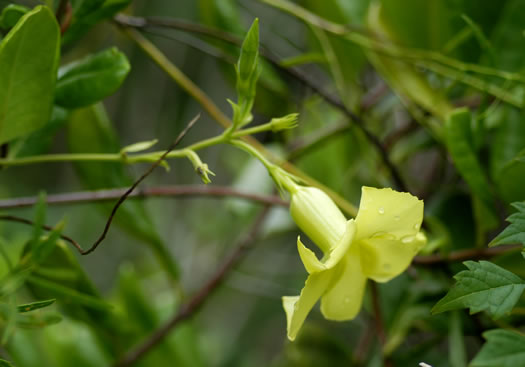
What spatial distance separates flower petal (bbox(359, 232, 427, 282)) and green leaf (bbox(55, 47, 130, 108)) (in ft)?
0.71

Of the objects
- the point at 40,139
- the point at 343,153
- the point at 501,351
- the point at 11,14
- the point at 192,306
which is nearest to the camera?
the point at 501,351

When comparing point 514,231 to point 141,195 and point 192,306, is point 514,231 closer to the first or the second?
point 141,195

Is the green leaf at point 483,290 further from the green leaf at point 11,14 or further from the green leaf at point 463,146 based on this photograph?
the green leaf at point 11,14

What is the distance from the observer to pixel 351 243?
0.33 metres

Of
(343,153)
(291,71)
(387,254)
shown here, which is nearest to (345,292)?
(387,254)

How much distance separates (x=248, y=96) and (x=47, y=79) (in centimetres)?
13

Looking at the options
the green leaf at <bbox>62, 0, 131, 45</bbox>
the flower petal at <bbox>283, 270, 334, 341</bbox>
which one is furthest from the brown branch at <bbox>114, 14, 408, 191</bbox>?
the flower petal at <bbox>283, 270, 334, 341</bbox>

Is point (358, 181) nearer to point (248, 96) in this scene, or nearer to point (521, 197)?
point (521, 197)

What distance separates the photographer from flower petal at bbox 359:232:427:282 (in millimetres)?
338

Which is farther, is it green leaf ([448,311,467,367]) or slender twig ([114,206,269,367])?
slender twig ([114,206,269,367])

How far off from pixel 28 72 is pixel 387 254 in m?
0.26

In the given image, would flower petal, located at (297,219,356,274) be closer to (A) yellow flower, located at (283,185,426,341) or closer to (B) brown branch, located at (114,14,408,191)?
(A) yellow flower, located at (283,185,426,341)

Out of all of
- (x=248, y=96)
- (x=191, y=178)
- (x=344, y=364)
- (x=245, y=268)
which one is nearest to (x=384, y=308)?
(x=344, y=364)

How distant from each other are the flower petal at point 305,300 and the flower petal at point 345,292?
0.06 ft
